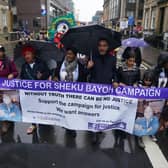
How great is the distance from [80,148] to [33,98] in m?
1.16

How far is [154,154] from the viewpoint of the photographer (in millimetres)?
4078

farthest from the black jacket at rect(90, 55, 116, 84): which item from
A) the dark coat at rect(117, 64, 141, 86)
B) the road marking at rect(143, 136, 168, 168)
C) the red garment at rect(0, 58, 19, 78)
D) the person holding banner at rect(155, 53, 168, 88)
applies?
the red garment at rect(0, 58, 19, 78)

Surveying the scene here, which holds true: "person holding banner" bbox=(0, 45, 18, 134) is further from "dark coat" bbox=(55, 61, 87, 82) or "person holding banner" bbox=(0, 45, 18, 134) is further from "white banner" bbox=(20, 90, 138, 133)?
"dark coat" bbox=(55, 61, 87, 82)

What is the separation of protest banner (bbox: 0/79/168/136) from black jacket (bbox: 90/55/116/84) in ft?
0.85

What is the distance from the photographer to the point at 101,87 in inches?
157

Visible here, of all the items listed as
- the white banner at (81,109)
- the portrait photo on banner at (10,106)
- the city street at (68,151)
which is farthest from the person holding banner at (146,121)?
the portrait photo on banner at (10,106)

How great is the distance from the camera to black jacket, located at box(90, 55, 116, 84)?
4.19 meters

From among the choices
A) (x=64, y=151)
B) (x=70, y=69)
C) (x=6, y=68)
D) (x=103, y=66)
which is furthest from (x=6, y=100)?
(x=103, y=66)

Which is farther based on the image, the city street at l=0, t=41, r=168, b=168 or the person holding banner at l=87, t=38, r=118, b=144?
the person holding banner at l=87, t=38, r=118, b=144

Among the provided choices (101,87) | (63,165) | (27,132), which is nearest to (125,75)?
(101,87)

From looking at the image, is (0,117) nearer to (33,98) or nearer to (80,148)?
(33,98)

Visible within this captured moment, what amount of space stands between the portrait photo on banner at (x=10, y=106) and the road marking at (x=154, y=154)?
2.31m

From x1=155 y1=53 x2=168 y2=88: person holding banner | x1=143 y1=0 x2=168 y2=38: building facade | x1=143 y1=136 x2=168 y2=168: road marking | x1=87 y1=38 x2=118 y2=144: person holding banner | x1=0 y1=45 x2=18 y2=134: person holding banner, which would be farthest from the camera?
x1=143 y1=0 x2=168 y2=38: building facade

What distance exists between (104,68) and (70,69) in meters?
0.58
